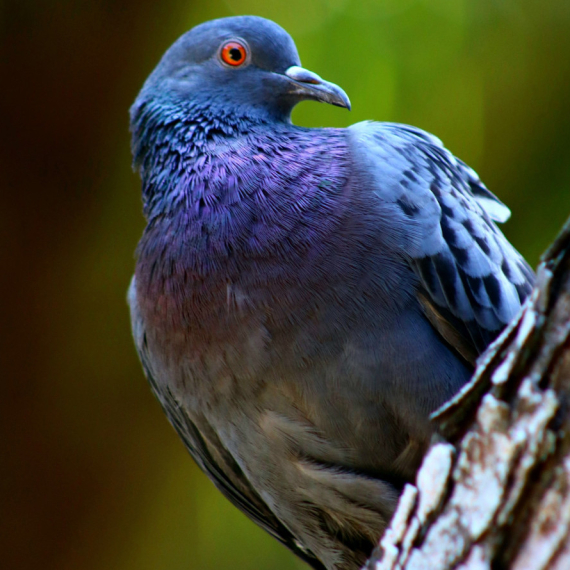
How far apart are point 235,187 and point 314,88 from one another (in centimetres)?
101

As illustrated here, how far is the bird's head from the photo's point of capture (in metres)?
3.78

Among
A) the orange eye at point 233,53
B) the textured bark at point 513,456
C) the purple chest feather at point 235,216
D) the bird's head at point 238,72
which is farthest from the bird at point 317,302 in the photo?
the textured bark at point 513,456

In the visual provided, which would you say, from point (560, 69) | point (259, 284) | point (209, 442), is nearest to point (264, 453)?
point (209, 442)

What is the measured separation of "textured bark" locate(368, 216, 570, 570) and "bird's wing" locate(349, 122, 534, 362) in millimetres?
1430

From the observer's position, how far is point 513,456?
4.89ft

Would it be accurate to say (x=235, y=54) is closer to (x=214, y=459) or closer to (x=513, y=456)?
(x=214, y=459)

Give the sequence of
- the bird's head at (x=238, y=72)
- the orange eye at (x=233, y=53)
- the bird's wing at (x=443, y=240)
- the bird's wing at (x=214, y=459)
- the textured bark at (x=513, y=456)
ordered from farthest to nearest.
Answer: the orange eye at (x=233, y=53) → the bird's head at (x=238, y=72) → the bird's wing at (x=214, y=459) → the bird's wing at (x=443, y=240) → the textured bark at (x=513, y=456)

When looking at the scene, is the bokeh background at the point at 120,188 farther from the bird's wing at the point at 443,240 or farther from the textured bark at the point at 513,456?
the textured bark at the point at 513,456

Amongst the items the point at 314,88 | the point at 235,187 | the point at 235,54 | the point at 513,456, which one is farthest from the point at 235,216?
the point at 513,456

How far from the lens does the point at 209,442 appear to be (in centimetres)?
364

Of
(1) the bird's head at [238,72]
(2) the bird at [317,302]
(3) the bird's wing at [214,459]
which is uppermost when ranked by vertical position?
(1) the bird's head at [238,72]

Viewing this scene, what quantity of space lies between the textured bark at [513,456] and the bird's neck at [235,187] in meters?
1.42

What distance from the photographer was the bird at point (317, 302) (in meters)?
2.91

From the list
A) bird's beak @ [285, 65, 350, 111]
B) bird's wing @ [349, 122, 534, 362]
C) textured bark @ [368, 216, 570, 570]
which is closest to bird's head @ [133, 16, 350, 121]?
bird's beak @ [285, 65, 350, 111]
